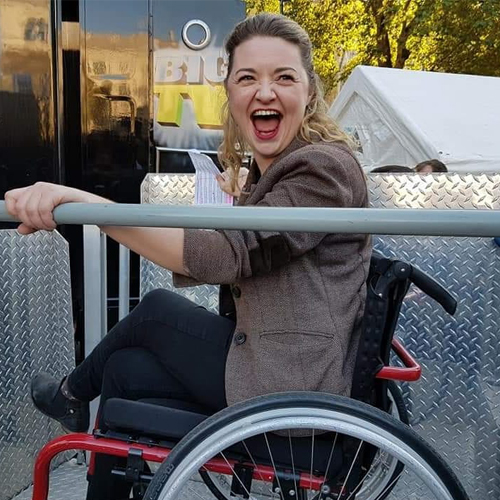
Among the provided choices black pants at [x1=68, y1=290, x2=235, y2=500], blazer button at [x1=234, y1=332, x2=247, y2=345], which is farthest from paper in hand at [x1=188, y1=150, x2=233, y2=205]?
blazer button at [x1=234, y1=332, x2=247, y2=345]

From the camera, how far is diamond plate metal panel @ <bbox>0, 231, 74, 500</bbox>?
82.5 inches

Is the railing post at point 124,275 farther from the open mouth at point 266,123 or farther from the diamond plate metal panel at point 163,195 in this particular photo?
the open mouth at point 266,123

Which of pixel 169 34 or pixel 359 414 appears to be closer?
pixel 359 414

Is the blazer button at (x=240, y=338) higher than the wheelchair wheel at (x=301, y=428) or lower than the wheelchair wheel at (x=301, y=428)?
higher

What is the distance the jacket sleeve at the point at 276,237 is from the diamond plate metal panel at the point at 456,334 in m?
0.82

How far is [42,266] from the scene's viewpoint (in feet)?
7.30

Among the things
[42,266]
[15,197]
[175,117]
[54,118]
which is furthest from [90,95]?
[15,197]

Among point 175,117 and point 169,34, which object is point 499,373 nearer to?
point 175,117

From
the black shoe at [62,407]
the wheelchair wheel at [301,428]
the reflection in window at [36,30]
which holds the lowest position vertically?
the black shoe at [62,407]

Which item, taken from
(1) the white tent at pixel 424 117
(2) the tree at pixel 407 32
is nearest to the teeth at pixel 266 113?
(1) the white tent at pixel 424 117

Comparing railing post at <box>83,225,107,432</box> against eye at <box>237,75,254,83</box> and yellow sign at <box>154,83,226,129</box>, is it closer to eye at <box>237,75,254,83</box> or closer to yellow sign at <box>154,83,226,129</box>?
eye at <box>237,75,254,83</box>

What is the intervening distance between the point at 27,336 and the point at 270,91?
1.25 meters

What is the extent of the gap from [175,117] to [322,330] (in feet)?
7.70

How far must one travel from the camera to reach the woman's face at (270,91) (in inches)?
59.8
